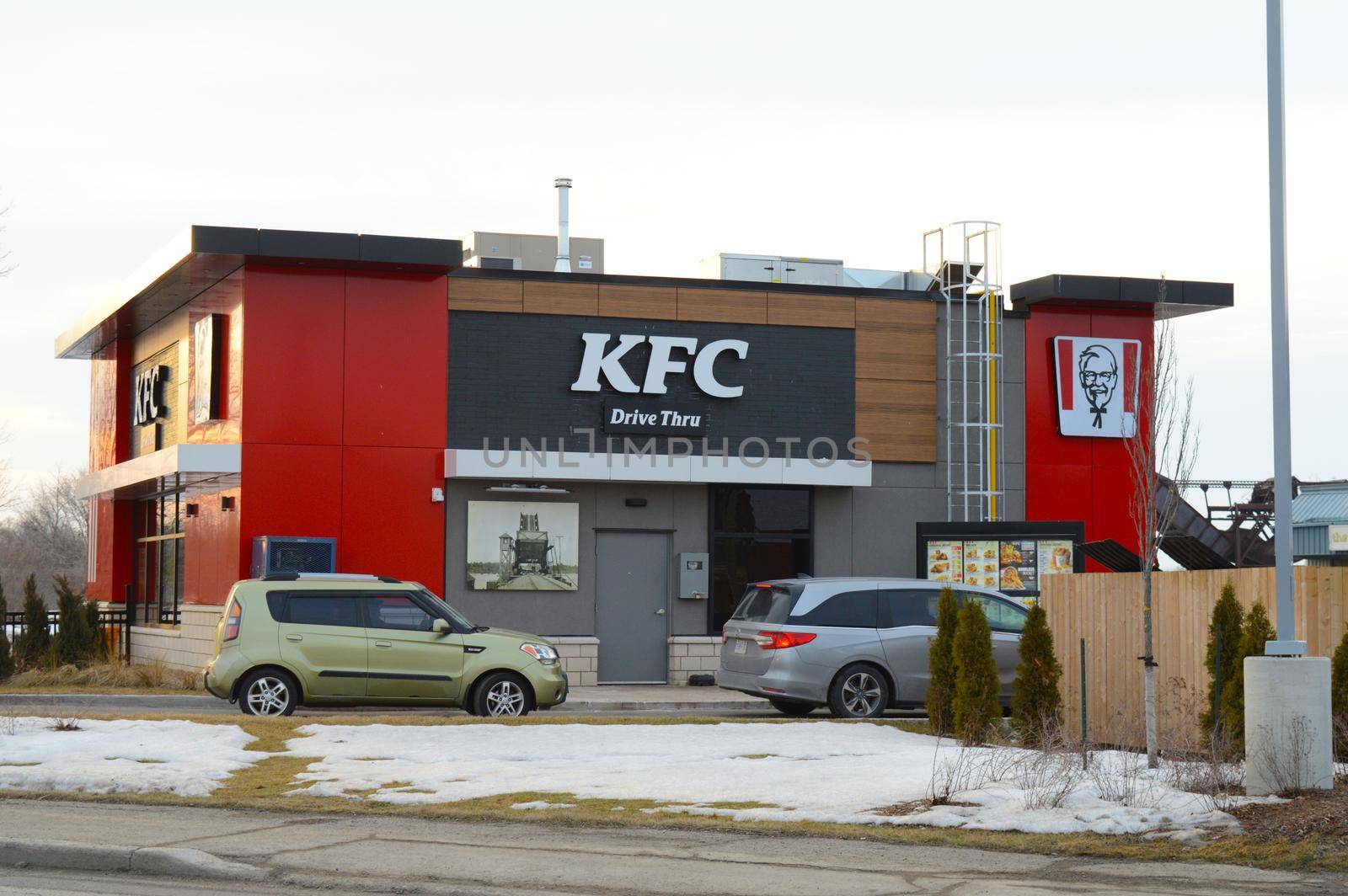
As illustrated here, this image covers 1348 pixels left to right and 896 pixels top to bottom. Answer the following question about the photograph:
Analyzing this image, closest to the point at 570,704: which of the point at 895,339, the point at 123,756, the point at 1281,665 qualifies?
the point at 895,339

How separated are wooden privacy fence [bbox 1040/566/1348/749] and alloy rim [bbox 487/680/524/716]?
237 inches

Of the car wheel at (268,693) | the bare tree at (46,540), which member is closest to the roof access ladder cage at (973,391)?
the car wheel at (268,693)

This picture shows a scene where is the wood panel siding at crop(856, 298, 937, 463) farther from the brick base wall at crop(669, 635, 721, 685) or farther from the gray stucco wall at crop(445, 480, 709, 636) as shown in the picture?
the brick base wall at crop(669, 635, 721, 685)

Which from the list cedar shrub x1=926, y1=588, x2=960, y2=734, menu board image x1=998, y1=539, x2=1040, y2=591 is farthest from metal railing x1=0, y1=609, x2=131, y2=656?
cedar shrub x1=926, y1=588, x2=960, y2=734

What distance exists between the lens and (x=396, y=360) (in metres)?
25.0

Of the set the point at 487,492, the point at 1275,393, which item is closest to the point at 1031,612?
the point at 1275,393

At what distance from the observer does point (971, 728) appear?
51.6ft

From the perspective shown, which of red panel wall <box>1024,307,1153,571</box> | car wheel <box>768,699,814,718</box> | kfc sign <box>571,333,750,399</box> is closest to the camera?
car wheel <box>768,699,814,718</box>

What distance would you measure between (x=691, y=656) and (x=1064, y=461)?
24.0ft

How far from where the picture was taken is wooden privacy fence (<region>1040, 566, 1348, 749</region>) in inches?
539

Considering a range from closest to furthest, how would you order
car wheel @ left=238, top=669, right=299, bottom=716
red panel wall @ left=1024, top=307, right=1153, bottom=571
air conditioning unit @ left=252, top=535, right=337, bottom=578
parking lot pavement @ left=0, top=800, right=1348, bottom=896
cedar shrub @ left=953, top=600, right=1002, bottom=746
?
parking lot pavement @ left=0, top=800, right=1348, bottom=896
cedar shrub @ left=953, top=600, right=1002, bottom=746
car wheel @ left=238, top=669, right=299, bottom=716
air conditioning unit @ left=252, top=535, right=337, bottom=578
red panel wall @ left=1024, top=307, right=1153, bottom=571

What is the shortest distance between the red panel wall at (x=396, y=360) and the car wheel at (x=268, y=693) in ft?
21.8

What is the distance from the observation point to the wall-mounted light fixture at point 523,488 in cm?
2514

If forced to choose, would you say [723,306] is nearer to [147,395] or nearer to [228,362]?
[228,362]
